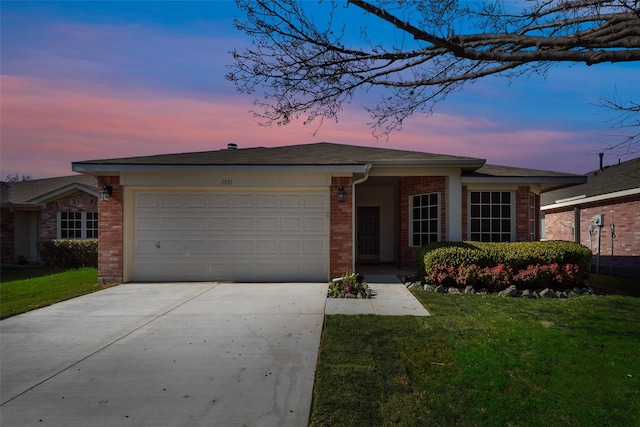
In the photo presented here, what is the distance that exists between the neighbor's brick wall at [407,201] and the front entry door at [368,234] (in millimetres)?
1805

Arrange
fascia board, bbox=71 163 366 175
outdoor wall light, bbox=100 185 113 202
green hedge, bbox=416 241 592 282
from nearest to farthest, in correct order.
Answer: green hedge, bbox=416 241 592 282, fascia board, bbox=71 163 366 175, outdoor wall light, bbox=100 185 113 202

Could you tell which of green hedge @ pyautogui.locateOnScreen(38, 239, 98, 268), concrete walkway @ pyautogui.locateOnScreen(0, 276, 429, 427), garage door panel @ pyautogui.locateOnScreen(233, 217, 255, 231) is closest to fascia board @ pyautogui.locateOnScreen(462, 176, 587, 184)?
concrete walkway @ pyautogui.locateOnScreen(0, 276, 429, 427)

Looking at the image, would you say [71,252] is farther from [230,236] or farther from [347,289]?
[347,289]

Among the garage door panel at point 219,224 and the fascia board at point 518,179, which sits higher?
the fascia board at point 518,179

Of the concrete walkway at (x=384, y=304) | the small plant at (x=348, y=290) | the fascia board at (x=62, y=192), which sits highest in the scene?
the fascia board at (x=62, y=192)

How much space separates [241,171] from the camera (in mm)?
9867

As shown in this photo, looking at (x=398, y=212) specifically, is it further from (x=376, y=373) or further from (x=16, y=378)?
(x=16, y=378)

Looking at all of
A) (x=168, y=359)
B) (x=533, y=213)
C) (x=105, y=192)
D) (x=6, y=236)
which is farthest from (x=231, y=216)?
(x=6, y=236)

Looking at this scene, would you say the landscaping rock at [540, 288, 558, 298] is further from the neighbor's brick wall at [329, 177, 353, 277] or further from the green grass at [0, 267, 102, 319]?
the green grass at [0, 267, 102, 319]

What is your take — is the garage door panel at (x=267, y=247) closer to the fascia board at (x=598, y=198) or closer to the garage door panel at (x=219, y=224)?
the garage door panel at (x=219, y=224)

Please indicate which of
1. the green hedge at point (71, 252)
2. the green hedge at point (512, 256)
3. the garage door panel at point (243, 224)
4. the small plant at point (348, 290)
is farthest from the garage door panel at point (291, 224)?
the green hedge at point (71, 252)

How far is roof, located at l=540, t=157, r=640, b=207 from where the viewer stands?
13.6m

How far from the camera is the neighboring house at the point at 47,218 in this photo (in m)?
16.3

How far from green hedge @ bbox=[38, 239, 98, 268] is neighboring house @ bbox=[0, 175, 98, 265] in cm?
95
